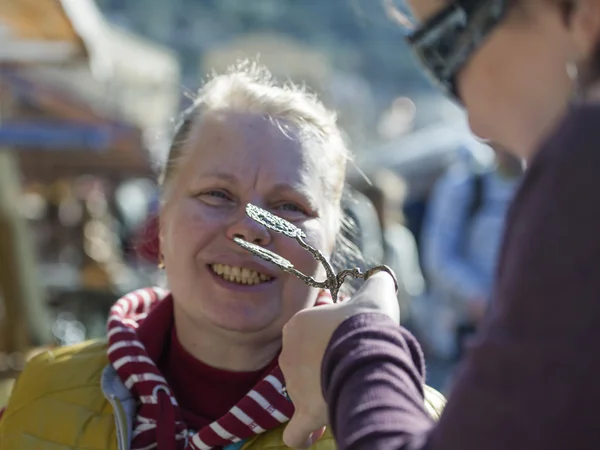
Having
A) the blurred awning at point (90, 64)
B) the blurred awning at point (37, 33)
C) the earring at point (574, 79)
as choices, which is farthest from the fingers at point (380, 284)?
the blurred awning at point (37, 33)

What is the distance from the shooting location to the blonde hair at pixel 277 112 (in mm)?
2082

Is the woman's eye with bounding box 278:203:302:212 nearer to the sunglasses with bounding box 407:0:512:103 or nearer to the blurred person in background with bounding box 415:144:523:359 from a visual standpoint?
the sunglasses with bounding box 407:0:512:103

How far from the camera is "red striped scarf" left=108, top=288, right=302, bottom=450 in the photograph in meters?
1.79

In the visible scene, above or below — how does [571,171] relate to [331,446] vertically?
above

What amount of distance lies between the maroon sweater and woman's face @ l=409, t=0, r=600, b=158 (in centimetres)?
8

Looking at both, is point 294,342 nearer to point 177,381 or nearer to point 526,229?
point 526,229

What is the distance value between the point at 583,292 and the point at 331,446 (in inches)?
37.7

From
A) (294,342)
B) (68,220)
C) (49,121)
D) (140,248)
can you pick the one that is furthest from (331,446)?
(68,220)

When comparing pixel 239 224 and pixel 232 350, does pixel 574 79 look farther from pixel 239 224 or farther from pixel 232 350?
pixel 232 350

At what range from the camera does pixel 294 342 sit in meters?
1.22

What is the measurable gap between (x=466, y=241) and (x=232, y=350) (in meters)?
2.54

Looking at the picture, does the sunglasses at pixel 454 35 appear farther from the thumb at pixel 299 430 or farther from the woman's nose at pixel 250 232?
the woman's nose at pixel 250 232

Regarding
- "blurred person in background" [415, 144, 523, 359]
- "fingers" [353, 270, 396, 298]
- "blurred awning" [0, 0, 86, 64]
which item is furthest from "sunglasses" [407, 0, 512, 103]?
"blurred awning" [0, 0, 86, 64]

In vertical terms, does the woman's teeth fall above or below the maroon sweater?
below
